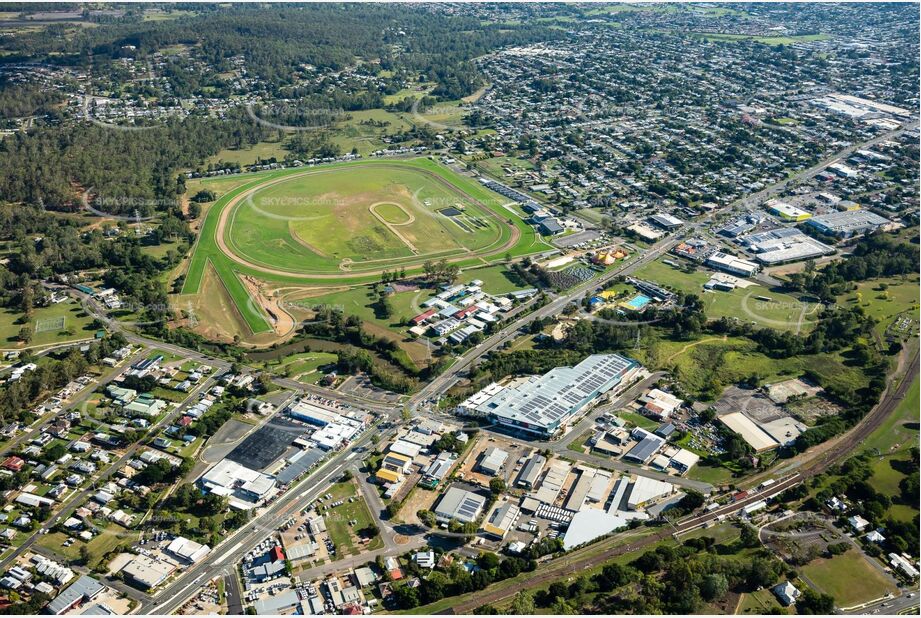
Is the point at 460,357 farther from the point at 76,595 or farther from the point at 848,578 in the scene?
the point at 76,595

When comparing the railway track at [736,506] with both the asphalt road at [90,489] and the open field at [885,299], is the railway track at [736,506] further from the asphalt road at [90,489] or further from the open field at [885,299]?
the asphalt road at [90,489]

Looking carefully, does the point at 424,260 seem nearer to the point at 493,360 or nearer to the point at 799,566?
the point at 493,360

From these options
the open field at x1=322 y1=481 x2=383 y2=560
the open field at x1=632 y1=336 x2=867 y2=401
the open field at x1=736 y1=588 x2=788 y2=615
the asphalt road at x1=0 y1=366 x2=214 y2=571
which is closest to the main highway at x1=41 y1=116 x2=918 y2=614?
the open field at x1=322 y1=481 x2=383 y2=560

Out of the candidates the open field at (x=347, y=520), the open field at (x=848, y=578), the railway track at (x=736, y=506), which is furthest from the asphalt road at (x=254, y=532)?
the open field at (x=848, y=578)

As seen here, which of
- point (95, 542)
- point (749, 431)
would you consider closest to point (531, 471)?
point (749, 431)

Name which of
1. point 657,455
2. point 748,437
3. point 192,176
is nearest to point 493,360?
point 657,455

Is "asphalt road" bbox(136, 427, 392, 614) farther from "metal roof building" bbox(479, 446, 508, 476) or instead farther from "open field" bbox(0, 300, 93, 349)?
"open field" bbox(0, 300, 93, 349)
